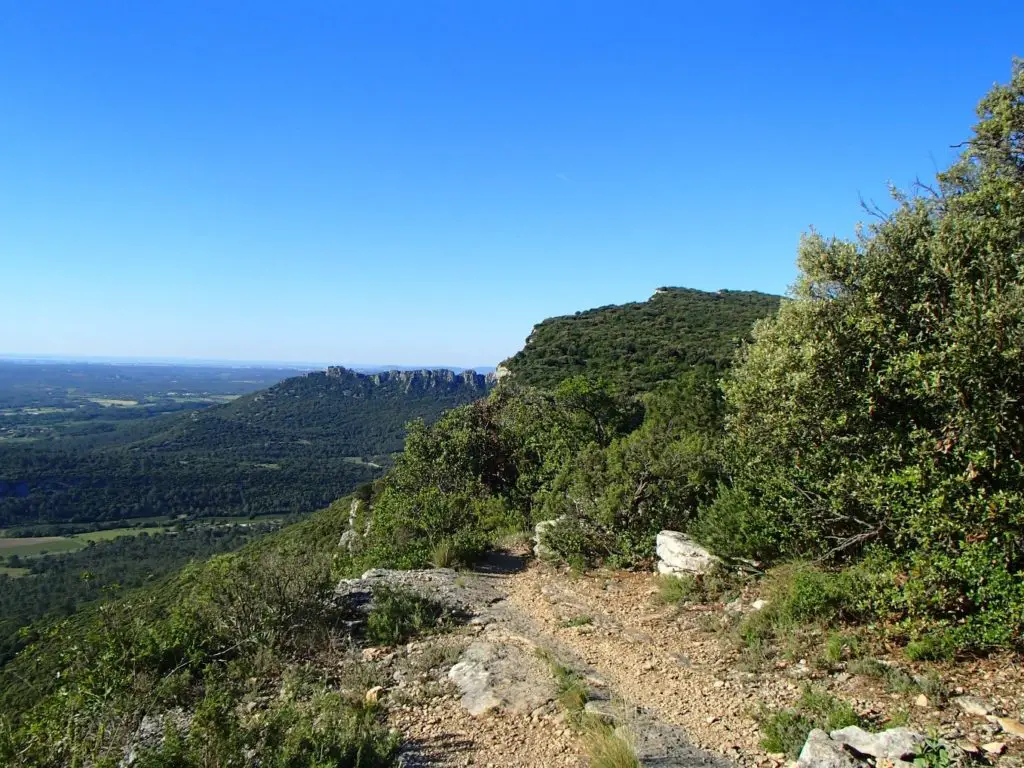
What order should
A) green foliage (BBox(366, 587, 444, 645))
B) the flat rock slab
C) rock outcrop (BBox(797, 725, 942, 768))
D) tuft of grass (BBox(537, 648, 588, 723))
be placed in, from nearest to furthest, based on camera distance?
1. rock outcrop (BBox(797, 725, 942, 768))
2. tuft of grass (BBox(537, 648, 588, 723))
3. the flat rock slab
4. green foliage (BBox(366, 587, 444, 645))

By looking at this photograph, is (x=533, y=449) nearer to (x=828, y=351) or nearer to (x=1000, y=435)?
(x=828, y=351)

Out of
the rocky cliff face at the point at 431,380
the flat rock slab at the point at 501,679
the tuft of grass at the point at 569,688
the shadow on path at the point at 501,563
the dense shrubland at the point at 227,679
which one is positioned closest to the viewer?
the dense shrubland at the point at 227,679

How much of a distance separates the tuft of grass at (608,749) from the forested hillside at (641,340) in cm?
1905

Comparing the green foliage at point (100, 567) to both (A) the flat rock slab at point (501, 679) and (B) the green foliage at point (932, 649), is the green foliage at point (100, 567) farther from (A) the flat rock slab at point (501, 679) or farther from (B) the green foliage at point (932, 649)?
(B) the green foliage at point (932, 649)

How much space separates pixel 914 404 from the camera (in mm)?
6617

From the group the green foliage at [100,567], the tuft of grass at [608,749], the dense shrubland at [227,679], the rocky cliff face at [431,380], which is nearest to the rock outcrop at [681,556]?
the dense shrubland at [227,679]

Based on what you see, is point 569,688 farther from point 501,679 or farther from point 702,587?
point 702,587

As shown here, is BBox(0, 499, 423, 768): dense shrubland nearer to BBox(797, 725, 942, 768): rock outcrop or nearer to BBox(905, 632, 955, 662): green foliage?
BBox(797, 725, 942, 768): rock outcrop

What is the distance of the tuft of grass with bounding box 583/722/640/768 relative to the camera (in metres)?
4.43

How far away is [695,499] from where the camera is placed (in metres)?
10.9

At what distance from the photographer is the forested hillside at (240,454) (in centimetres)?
8788

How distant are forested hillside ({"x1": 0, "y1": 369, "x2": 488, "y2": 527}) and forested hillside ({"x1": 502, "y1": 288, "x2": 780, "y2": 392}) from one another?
34.0m

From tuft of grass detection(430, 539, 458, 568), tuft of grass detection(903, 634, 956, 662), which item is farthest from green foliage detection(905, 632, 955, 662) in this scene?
tuft of grass detection(430, 539, 458, 568)

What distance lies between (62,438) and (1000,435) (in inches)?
6796
